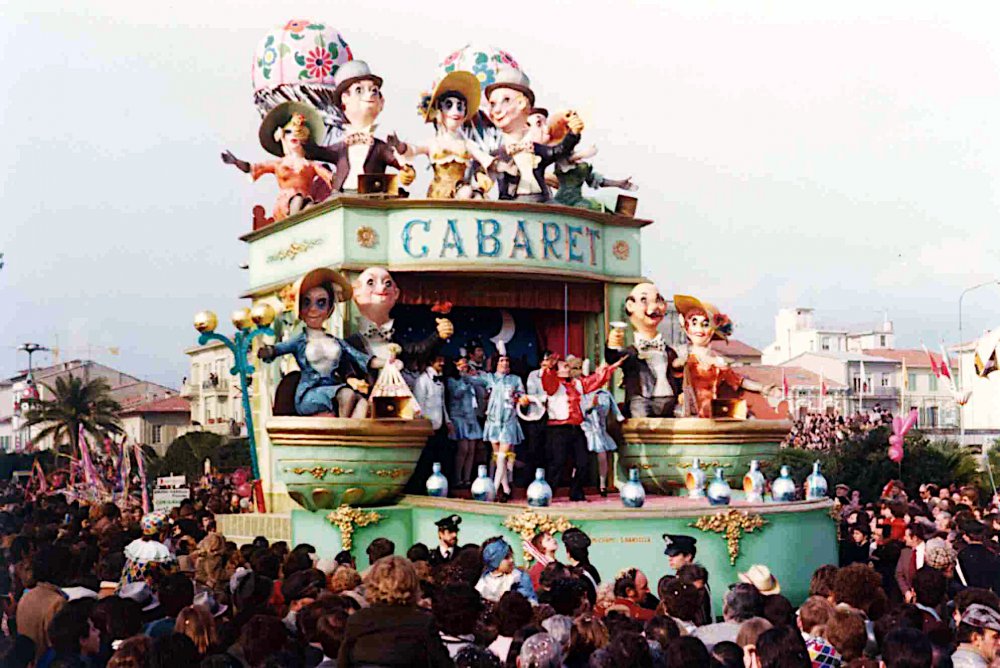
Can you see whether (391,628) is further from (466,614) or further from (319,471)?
(319,471)

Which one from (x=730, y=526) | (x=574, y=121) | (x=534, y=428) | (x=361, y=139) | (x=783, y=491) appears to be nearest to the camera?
(x=730, y=526)

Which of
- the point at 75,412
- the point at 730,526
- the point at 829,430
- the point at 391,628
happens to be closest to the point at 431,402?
the point at 730,526

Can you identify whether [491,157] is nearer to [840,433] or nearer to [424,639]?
[424,639]

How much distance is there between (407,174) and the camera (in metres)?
15.0

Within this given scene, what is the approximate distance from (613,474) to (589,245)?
2.65 m

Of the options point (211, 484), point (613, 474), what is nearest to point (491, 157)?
point (613, 474)

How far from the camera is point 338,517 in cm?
1277

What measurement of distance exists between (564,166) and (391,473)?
15.3ft

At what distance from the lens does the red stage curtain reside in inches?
563

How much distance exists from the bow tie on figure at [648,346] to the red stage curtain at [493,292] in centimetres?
70

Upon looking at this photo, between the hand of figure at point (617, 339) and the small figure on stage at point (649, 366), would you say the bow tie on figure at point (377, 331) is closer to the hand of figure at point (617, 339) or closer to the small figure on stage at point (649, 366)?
the hand of figure at point (617, 339)

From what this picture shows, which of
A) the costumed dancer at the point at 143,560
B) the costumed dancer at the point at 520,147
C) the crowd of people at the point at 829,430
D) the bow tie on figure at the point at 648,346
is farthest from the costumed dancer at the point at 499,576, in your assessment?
the crowd of people at the point at 829,430

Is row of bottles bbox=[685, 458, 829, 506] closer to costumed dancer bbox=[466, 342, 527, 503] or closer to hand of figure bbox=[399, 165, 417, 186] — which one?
costumed dancer bbox=[466, 342, 527, 503]

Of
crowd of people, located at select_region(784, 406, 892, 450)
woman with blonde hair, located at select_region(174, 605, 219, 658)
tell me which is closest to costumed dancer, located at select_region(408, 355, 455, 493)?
woman with blonde hair, located at select_region(174, 605, 219, 658)
